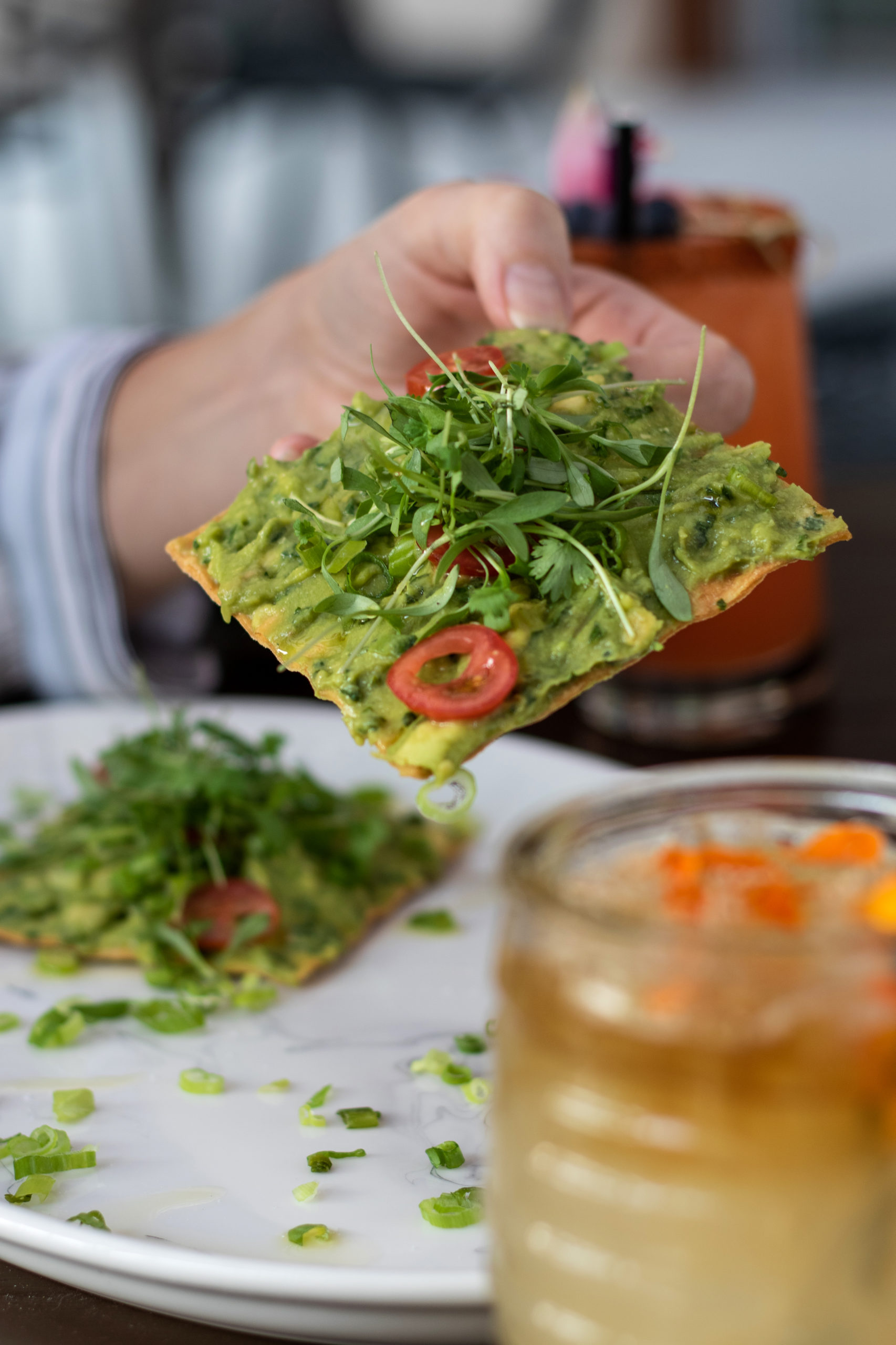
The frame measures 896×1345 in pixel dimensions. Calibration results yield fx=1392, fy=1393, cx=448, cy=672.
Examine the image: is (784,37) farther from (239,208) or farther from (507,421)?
(507,421)

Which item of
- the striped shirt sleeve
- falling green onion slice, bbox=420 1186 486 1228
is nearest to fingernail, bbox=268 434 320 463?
falling green onion slice, bbox=420 1186 486 1228

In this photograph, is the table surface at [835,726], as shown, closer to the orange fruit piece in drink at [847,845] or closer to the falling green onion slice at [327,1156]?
the falling green onion slice at [327,1156]

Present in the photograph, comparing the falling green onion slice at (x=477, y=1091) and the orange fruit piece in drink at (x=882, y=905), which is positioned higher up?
the orange fruit piece in drink at (x=882, y=905)

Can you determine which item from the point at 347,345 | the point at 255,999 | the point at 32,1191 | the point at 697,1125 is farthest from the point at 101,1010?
the point at 347,345

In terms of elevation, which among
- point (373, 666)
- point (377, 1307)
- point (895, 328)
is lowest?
point (895, 328)

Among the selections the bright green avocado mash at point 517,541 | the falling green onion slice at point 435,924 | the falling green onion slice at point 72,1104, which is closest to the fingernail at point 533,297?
the bright green avocado mash at point 517,541

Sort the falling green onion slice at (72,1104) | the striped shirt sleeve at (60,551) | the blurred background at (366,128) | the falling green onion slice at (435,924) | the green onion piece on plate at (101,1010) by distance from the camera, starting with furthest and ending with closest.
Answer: the blurred background at (366,128) < the striped shirt sleeve at (60,551) < the falling green onion slice at (435,924) < the green onion piece on plate at (101,1010) < the falling green onion slice at (72,1104)

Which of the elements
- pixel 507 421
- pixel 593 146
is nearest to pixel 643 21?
pixel 593 146
